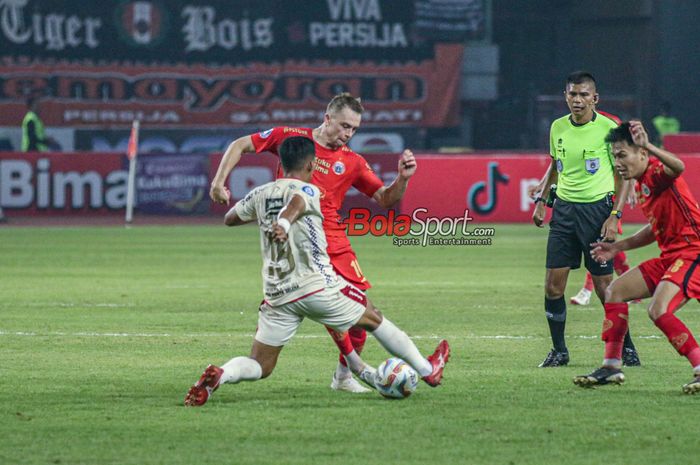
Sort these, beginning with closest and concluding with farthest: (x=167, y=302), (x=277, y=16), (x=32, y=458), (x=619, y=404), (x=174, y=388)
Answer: (x=32, y=458) → (x=619, y=404) → (x=174, y=388) → (x=167, y=302) → (x=277, y=16)

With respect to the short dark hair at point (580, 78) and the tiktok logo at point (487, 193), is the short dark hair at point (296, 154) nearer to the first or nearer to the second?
the short dark hair at point (580, 78)

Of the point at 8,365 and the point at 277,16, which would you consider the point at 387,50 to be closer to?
the point at 277,16

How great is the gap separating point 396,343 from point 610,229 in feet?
8.09

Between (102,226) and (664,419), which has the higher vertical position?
(664,419)

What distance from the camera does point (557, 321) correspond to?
10.4 m

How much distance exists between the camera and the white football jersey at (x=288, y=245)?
8164mm

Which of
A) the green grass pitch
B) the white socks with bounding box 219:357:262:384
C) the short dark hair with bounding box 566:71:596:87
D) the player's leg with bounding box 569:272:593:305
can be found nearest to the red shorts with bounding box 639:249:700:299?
the green grass pitch

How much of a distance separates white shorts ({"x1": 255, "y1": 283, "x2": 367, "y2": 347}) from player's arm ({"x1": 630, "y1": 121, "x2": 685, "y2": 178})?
73.4 inches

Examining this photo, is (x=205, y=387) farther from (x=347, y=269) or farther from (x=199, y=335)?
(x=199, y=335)

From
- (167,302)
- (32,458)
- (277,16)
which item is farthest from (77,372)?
(277,16)

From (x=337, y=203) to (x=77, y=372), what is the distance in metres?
2.14

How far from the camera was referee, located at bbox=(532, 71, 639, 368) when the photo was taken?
1056 cm

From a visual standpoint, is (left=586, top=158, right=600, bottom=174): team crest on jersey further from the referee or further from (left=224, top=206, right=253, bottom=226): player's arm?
(left=224, top=206, right=253, bottom=226): player's arm

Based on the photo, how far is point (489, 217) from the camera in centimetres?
2758
